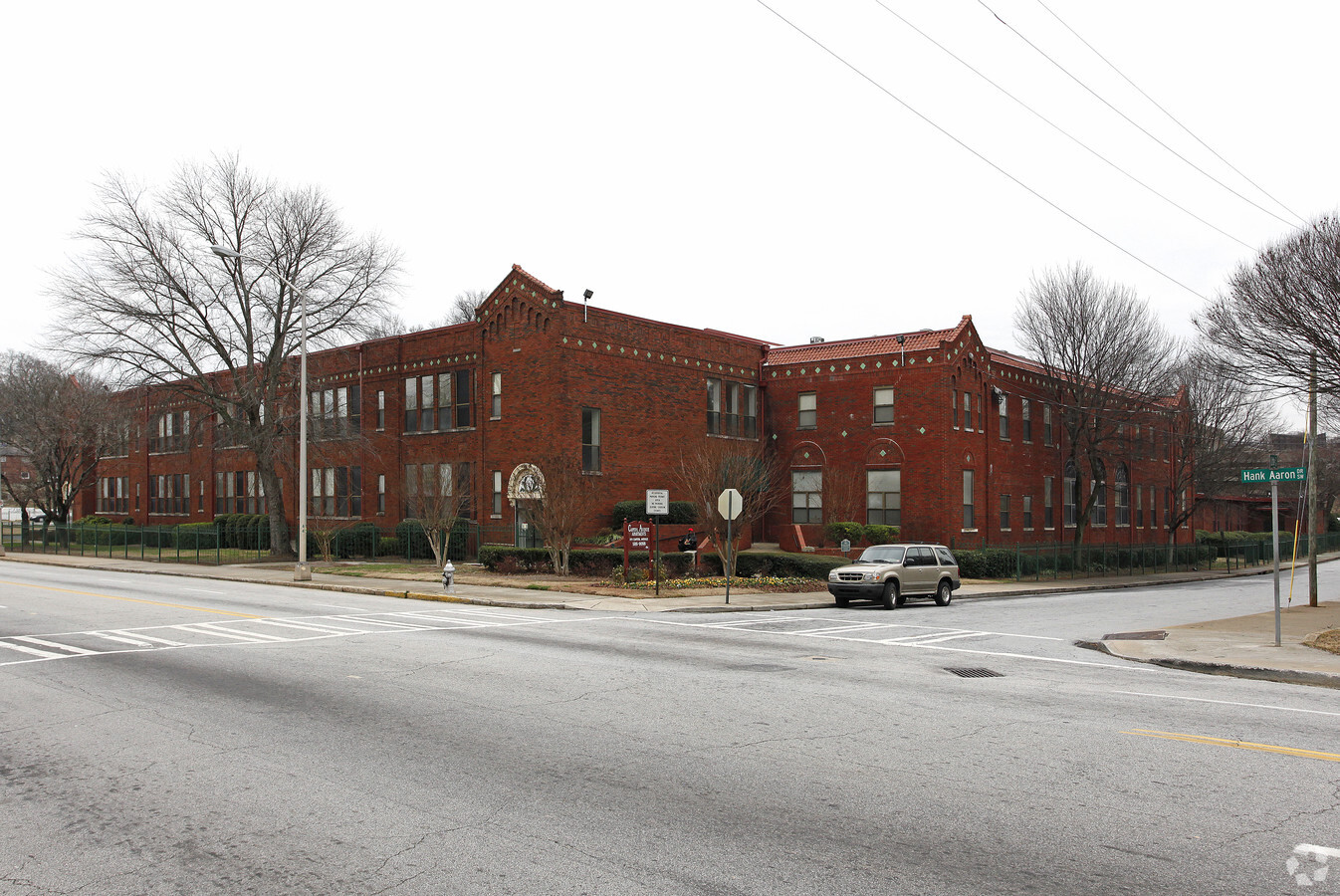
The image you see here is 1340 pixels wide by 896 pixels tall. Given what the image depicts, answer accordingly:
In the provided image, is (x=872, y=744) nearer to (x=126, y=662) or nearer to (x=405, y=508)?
(x=126, y=662)

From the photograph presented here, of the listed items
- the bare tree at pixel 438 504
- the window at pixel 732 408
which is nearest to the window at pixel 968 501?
the window at pixel 732 408

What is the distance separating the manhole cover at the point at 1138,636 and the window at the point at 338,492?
1352 inches

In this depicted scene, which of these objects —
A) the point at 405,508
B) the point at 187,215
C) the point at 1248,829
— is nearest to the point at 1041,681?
the point at 1248,829

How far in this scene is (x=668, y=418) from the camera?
3806 cm

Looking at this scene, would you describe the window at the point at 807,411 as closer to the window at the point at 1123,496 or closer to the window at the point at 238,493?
the window at the point at 1123,496

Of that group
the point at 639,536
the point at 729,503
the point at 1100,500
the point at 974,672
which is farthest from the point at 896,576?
the point at 1100,500

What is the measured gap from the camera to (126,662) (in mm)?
12617

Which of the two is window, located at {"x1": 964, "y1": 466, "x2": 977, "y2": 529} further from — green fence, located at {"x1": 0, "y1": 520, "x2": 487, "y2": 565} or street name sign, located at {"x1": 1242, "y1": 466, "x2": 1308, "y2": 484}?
street name sign, located at {"x1": 1242, "y1": 466, "x2": 1308, "y2": 484}

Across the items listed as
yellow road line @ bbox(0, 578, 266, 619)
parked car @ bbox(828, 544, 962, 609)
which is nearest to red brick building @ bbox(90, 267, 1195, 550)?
parked car @ bbox(828, 544, 962, 609)

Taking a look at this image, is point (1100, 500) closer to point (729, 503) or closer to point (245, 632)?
point (729, 503)

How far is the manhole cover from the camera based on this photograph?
16748 mm

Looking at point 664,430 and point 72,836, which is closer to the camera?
point 72,836

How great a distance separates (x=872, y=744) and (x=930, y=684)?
3580mm

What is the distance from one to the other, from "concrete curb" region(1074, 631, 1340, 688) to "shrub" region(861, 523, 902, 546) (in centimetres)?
2234
